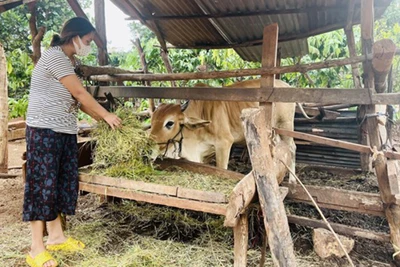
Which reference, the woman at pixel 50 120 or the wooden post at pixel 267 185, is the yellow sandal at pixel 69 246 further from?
the wooden post at pixel 267 185

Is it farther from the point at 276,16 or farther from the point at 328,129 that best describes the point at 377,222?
the point at 276,16

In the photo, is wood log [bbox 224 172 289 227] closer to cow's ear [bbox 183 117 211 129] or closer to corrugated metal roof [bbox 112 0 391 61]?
cow's ear [bbox 183 117 211 129]

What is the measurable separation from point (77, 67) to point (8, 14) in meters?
10.6

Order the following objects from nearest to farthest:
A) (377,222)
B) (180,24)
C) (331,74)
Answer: (377,222) → (180,24) → (331,74)

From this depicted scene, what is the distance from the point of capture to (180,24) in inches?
203

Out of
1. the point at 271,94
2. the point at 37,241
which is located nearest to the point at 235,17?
the point at 271,94

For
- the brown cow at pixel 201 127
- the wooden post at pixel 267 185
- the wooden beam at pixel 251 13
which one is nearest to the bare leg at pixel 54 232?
the brown cow at pixel 201 127

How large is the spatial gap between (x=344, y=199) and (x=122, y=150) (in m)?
2.08

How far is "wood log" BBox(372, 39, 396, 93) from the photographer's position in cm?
268

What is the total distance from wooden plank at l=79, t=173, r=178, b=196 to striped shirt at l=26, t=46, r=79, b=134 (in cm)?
Result: 58

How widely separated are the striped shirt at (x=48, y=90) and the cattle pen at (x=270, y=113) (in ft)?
2.36

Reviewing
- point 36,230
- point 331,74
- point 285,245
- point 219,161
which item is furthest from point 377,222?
point 331,74

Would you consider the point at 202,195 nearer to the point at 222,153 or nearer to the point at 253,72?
the point at 253,72

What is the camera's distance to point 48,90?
2.82 meters
